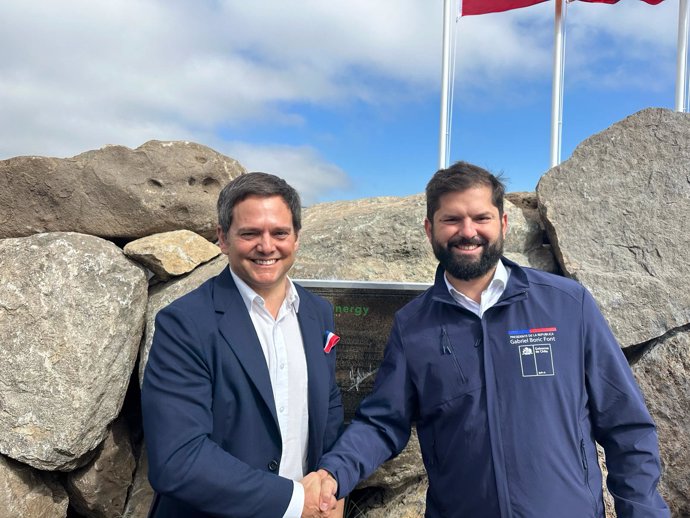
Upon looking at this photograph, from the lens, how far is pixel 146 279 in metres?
3.97

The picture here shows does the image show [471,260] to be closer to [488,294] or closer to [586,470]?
[488,294]

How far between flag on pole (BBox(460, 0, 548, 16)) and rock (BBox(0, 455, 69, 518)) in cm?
774

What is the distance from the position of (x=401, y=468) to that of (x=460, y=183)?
2.04 m

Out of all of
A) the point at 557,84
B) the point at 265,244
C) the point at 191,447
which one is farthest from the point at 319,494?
the point at 557,84

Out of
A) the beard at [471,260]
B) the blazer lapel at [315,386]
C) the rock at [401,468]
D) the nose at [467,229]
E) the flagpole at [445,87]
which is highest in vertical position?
the flagpole at [445,87]

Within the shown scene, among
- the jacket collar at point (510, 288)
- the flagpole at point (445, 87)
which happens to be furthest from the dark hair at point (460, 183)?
the flagpole at point (445, 87)

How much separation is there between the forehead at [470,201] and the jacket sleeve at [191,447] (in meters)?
1.20

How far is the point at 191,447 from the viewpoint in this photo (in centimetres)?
189

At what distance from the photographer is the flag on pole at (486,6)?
26.6 ft

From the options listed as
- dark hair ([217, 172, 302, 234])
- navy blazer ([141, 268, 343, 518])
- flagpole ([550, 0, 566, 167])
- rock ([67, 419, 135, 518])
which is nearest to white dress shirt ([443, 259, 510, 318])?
navy blazer ([141, 268, 343, 518])

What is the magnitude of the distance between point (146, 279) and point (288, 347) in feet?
6.97

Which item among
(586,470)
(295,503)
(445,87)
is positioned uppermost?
(445,87)

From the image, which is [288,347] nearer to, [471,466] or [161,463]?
[161,463]

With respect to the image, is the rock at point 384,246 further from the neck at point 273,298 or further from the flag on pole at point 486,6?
the flag on pole at point 486,6
